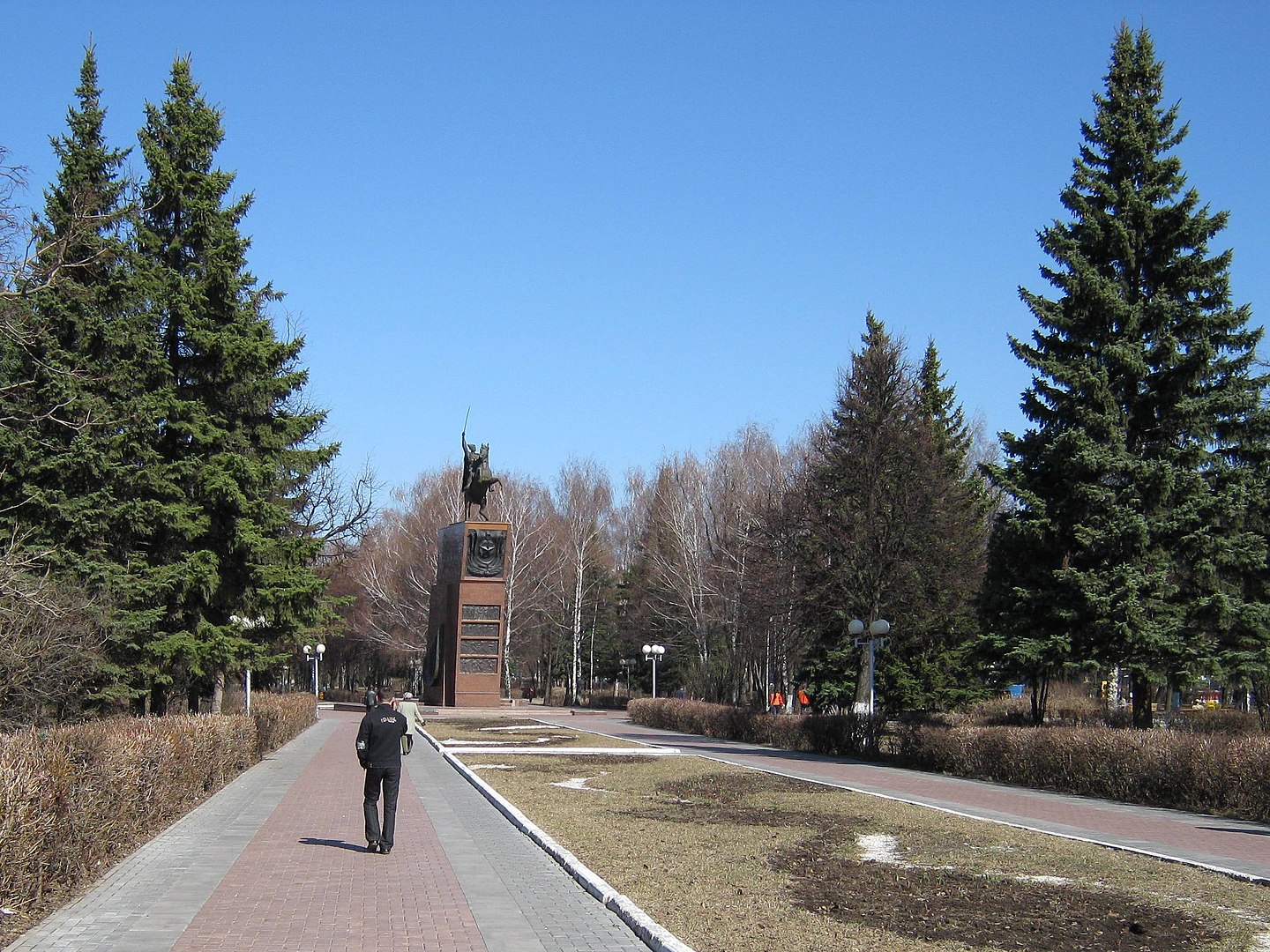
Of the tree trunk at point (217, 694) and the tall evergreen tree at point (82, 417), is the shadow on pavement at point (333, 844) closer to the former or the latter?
the tall evergreen tree at point (82, 417)

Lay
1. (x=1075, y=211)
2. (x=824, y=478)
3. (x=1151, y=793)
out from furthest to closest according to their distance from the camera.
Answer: (x=824, y=478) → (x=1075, y=211) → (x=1151, y=793)

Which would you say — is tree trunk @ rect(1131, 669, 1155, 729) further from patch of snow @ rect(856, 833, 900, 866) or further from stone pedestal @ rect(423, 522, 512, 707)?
stone pedestal @ rect(423, 522, 512, 707)

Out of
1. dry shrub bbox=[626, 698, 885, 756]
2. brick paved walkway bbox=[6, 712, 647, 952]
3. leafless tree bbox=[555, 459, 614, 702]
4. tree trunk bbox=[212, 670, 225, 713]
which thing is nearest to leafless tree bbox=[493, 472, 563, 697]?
leafless tree bbox=[555, 459, 614, 702]

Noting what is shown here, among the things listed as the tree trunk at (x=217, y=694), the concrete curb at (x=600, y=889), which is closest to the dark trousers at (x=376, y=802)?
the concrete curb at (x=600, y=889)

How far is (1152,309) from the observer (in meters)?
21.2

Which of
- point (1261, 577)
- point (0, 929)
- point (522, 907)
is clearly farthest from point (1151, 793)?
point (0, 929)

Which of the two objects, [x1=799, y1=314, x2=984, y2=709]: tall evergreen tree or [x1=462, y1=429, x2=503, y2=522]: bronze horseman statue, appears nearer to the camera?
[x1=799, y1=314, x2=984, y2=709]: tall evergreen tree

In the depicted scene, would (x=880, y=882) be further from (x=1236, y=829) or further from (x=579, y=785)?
(x=579, y=785)

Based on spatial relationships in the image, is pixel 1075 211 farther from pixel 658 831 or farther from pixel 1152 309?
pixel 658 831

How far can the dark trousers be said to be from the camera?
37.4 feet

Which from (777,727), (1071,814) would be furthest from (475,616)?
(1071,814)

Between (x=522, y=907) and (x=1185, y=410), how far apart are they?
16.6 metres

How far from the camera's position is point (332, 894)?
934 centimetres

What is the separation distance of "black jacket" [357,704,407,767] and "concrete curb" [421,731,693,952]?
1.78 m
